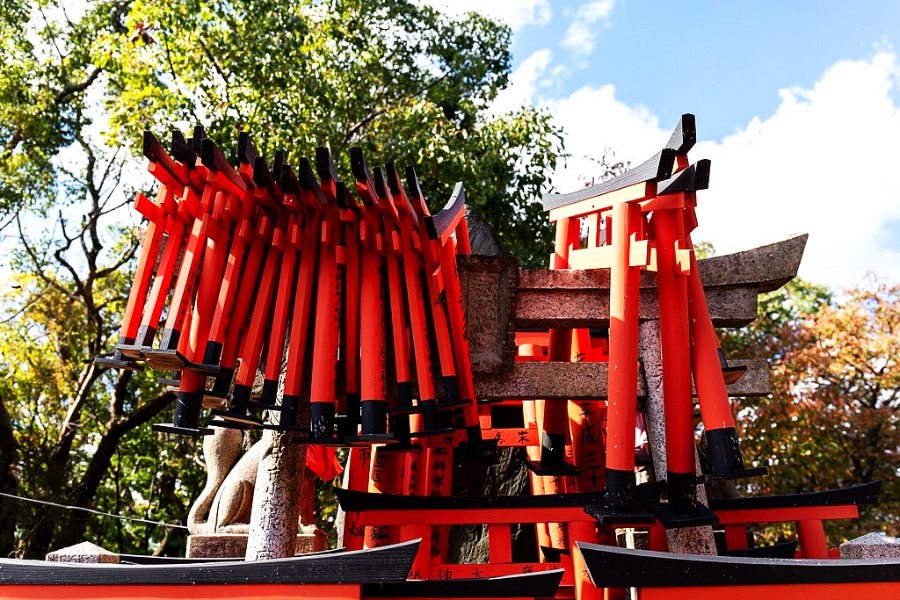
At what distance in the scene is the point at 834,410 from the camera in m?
14.3

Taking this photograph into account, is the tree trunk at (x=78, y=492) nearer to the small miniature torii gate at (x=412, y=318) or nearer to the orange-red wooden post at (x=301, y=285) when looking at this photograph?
the small miniature torii gate at (x=412, y=318)

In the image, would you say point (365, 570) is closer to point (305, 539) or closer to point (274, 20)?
point (305, 539)

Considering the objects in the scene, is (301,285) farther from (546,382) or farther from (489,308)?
(546,382)

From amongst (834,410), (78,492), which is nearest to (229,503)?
(78,492)

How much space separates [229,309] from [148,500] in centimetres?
1392

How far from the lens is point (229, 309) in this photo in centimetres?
466

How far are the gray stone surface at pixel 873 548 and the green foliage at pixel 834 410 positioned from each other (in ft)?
33.8

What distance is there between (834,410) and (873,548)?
1122 centimetres

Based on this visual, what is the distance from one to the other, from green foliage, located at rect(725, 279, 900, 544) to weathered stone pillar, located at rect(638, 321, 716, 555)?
9.96 m

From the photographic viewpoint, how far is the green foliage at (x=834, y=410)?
1402cm

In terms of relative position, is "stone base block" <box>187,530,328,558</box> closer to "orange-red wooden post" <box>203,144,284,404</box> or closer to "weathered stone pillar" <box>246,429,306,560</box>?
"weathered stone pillar" <box>246,429,306,560</box>

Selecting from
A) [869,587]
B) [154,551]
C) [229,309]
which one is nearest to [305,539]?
[229,309]

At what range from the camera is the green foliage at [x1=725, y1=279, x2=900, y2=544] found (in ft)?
46.0

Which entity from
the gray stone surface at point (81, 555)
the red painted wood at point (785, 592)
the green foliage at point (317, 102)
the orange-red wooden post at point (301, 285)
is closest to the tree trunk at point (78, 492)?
the green foliage at point (317, 102)
